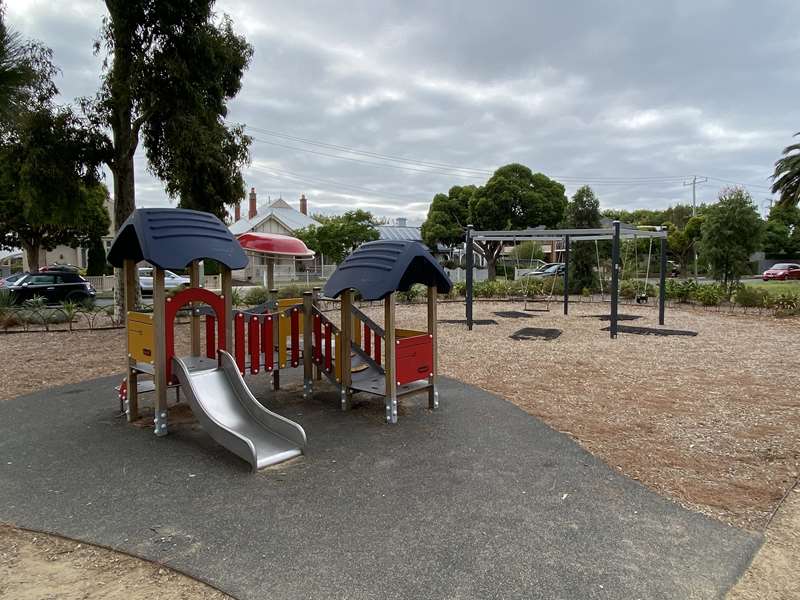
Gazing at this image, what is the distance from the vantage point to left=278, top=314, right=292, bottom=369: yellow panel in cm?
658

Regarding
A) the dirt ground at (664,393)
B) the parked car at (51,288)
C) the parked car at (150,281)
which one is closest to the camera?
the dirt ground at (664,393)

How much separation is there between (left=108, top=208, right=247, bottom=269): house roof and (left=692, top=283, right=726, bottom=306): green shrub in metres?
16.7

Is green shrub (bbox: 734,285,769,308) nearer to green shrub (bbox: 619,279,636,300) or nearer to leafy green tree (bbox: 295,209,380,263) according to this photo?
green shrub (bbox: 619,279,636,300)

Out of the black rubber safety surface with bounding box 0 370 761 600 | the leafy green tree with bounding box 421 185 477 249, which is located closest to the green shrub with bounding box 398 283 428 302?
the black rubber safety surface with bounding box 0 370 761 600

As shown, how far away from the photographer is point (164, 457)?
4.58 meters

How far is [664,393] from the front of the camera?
22.4ft

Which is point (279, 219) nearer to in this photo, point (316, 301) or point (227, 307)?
point (316, 301)

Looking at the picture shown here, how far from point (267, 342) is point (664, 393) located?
5073 mm

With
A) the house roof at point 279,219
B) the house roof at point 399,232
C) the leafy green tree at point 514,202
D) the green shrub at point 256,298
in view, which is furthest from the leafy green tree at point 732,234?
the house roof at point 399,232

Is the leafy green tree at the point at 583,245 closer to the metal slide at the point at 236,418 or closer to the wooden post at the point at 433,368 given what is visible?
the wooden post at the point at 433,368

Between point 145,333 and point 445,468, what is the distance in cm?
335

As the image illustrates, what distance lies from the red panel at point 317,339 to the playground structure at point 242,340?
0.01 m

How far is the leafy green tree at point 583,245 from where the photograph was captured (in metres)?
24.7

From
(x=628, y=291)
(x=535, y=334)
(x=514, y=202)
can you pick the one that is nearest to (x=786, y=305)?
(x=628, y=291)
